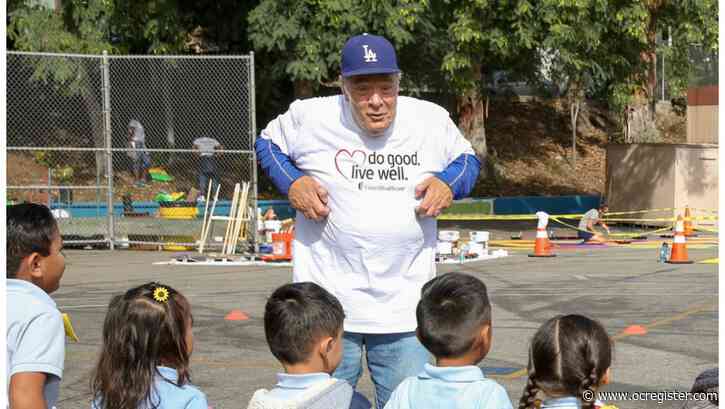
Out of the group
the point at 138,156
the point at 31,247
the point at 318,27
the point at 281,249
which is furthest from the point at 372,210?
the point at 318,27

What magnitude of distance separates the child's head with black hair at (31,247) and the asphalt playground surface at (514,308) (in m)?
3.64

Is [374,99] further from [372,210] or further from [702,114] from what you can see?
[702,114]

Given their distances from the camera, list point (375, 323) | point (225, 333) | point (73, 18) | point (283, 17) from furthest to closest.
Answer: point (73, 18) → point (283, 17) → point (225, 333) → point (375, 323)

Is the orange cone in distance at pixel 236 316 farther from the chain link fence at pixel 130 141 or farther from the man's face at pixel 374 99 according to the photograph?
the man's face at pixel 374 99

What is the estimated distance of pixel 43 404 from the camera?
13.5ft

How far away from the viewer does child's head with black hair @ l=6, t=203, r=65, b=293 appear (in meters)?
4.31

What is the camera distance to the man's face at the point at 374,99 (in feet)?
16.9

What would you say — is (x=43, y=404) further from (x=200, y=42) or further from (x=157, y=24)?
(x=200, y=42)

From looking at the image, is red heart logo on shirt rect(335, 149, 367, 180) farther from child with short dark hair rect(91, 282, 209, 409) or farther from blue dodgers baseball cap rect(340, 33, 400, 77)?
child with short dark hair rect(91, 282, 209, 409)

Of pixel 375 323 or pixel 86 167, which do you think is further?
pixel 86 167

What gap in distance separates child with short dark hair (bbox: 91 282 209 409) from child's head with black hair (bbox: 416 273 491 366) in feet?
2.54

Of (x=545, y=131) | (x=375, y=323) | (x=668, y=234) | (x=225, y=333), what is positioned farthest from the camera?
(x=545, y=131)

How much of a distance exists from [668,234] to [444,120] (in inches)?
686

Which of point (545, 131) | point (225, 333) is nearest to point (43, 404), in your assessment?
point (225, 333)
